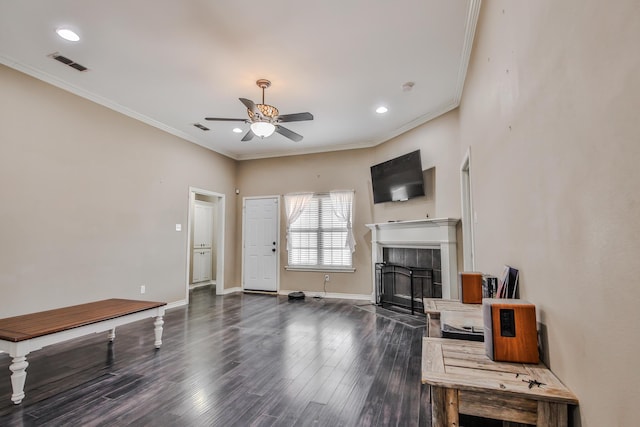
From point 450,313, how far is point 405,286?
3.18 meters

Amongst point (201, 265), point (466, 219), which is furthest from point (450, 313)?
point (201, 265)

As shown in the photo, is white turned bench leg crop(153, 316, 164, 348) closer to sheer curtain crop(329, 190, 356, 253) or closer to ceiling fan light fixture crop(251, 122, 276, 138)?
ceiling fan light fixture crop(251, 122, 276, 138)

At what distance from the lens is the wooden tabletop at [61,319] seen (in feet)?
7.79

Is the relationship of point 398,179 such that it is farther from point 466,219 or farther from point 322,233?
point 322,233

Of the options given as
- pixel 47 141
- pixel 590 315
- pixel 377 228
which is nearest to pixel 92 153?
pixel 47 141

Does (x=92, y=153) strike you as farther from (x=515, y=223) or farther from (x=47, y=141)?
(x=515, y=223)

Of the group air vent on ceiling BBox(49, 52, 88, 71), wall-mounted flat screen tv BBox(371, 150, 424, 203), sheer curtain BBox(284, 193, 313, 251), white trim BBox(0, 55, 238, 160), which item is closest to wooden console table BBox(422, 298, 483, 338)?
wall-mounted flat screen tv BBox(371, 150, 424, 203)

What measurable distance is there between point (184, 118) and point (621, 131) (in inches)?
212

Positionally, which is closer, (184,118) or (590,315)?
(590,315)

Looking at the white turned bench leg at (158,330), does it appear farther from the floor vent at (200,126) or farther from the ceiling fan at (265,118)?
the floor vent at (200,126)

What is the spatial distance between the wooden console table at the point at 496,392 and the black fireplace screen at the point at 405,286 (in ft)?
11.8

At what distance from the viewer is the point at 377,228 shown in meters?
5.77

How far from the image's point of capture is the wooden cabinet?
25.6 feet

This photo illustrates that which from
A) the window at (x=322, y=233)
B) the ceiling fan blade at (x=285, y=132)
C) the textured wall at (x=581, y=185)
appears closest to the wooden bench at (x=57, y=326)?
the ceiling fan blade at (x=285, y=132)
